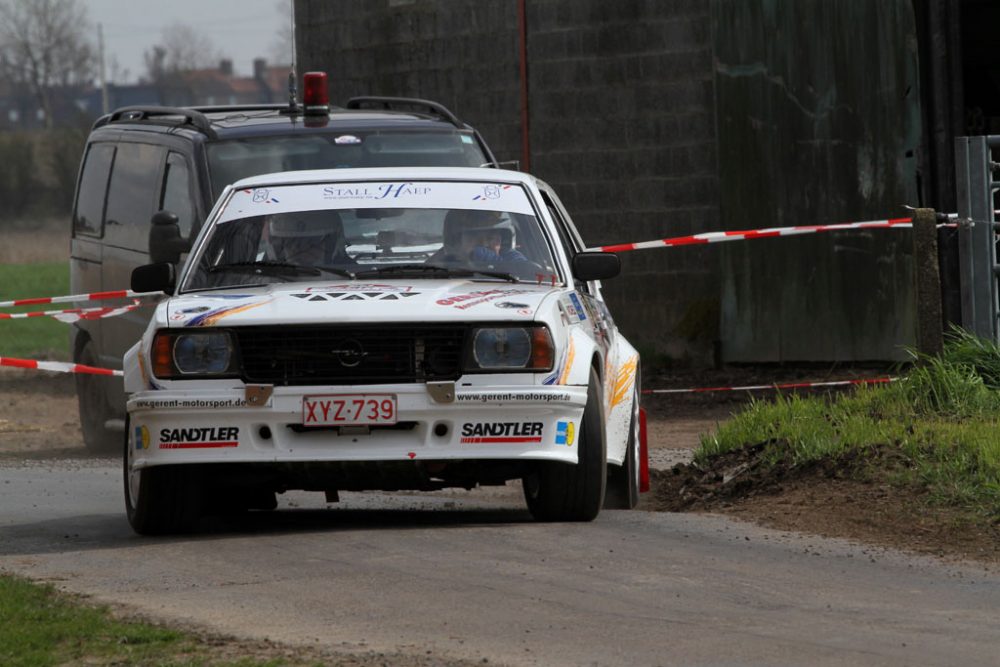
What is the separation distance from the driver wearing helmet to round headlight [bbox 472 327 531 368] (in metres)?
1.13

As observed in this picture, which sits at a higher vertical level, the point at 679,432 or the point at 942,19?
the point at 942,19

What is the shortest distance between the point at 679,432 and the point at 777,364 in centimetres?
291

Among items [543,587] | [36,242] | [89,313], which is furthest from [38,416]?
[36,242]

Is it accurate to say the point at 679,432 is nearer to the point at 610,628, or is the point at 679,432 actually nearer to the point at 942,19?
the point at 942,19

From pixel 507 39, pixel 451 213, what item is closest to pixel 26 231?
pixel 507 39

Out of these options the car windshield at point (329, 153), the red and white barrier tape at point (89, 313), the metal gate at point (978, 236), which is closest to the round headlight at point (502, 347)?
the metal gate at point (978, 236)

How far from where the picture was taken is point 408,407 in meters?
8.23

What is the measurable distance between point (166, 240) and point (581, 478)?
369 centimetres

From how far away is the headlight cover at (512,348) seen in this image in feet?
27.2

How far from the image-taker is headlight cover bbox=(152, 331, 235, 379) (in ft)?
27.4

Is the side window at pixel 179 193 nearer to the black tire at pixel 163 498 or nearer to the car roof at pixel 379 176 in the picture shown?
the car roof at pixel 379 176

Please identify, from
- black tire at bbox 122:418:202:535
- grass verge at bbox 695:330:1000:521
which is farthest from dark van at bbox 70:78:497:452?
black tire at bbox 122:418:202:535

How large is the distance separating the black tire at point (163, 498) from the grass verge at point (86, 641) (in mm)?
1616

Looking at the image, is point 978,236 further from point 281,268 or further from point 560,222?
point 281,268
